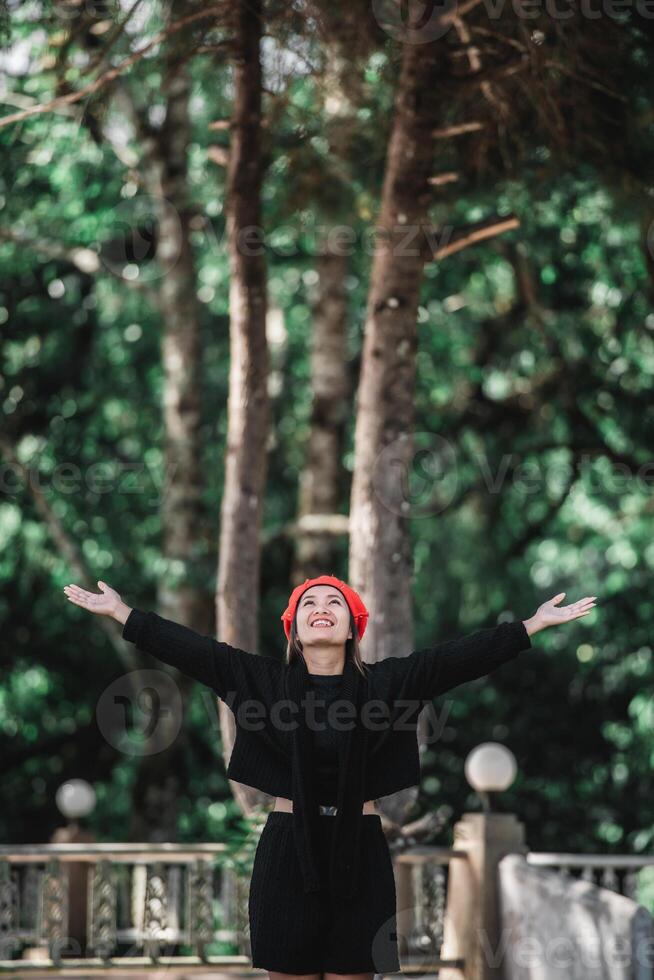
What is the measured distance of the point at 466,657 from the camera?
12.8 ft

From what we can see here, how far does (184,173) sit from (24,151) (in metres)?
1.27

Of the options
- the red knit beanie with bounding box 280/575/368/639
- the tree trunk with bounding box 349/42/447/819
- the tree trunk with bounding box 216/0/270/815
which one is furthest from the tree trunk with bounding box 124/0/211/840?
the red knit beanie with bounding box 280/575/368/639

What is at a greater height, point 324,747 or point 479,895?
point 324,747

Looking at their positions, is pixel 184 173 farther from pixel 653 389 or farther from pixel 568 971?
pixel 568 971

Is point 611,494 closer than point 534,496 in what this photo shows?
Yes

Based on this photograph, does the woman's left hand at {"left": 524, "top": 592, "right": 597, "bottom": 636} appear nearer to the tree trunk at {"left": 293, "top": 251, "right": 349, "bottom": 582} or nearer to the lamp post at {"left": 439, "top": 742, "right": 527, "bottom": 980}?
the lamp post at {"left": 439, "top": 742, "right": 527, "bottom": 980}

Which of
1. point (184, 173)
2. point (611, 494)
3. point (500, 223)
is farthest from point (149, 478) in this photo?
point (500, 223)

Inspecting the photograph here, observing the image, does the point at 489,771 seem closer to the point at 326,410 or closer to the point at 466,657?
the point at 466,657

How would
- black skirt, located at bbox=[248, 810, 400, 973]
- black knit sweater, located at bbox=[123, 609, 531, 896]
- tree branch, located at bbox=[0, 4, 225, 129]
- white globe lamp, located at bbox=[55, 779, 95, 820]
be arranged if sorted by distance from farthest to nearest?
white globe lamp, located at bbox=[55, 779, 95, 820], tree branch, located at bbox=[0, 4, 225, 129], black knit sweater, located at bbox=[123, 609, 531, 896], black skirt, located at bbox=[248, 810, 400, 973]

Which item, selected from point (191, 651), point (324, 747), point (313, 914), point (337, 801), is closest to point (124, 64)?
point (191, 651)

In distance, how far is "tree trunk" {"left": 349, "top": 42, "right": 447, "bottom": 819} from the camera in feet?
22.1

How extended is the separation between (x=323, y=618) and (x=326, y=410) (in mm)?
6950

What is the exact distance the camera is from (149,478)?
12.5 metres

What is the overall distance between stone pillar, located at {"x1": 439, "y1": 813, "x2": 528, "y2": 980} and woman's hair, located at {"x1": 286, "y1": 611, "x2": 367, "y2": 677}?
126 inches
